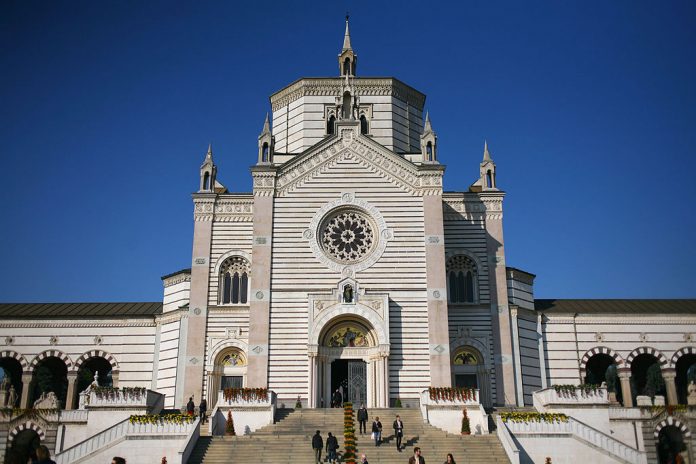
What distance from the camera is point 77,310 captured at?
4272 centimetres

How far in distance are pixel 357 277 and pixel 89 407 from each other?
46.5ft

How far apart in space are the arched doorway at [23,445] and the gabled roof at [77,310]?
7889 millimetres

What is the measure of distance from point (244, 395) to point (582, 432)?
1420 cm

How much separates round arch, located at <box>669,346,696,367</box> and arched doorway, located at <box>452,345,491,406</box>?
448 inches

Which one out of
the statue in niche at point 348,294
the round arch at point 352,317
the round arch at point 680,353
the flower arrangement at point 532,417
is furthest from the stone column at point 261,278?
the round arch at point 680,353

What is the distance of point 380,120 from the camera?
45.7m

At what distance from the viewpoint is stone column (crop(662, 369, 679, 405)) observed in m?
38.8

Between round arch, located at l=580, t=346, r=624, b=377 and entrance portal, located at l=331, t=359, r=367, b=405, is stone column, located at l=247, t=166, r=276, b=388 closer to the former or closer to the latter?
entrance portal, located at l=331, t=359, r=367, b=405

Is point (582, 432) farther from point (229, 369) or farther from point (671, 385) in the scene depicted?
point (229, 369)

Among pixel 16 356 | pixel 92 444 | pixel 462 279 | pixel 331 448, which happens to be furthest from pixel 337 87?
pixel 92 444

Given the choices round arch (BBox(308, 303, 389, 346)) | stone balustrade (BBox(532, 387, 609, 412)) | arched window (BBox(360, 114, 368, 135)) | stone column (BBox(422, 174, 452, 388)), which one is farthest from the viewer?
arched window (BBox(360, 114, 368, 135))

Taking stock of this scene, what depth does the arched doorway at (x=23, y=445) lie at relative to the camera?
34406 millimetres

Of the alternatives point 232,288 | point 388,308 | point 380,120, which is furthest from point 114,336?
point 380,120

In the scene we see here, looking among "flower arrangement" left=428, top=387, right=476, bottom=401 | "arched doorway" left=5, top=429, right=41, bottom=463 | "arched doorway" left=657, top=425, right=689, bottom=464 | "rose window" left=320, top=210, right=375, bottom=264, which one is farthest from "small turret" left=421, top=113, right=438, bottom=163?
"arched doorway" left=5, top=429, right=41, bottom=463
